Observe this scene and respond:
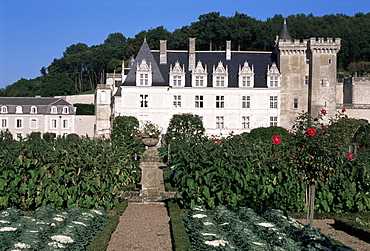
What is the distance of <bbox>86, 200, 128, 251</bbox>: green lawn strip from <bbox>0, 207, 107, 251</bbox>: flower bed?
0.10 m

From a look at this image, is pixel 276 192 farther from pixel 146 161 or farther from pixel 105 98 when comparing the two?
pixel 105 98

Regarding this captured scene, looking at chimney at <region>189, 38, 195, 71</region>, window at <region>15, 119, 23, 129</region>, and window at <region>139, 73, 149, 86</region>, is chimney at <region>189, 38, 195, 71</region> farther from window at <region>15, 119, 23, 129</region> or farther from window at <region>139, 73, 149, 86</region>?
window at <region>15, 119, 23, 129</region>

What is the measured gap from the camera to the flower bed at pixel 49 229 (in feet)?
21.7

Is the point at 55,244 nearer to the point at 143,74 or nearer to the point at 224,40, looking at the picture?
the point at 143,74

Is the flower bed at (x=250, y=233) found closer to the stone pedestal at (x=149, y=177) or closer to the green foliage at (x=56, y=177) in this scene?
the green foliage at (x=56, y=177)

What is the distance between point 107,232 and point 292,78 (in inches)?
1142

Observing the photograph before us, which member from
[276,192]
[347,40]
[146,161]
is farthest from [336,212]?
[347,40]

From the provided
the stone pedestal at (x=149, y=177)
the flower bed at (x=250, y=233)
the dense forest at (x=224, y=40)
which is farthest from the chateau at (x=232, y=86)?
the flower bed at (x=250, y=233)

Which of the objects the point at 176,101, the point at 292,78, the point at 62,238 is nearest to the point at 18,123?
the point at 176,101

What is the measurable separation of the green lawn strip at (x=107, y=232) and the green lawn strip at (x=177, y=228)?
1.11 m

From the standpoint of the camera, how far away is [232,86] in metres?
34.7

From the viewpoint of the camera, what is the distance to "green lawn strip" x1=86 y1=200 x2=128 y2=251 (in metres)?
7.34

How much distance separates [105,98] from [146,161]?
33.0 m

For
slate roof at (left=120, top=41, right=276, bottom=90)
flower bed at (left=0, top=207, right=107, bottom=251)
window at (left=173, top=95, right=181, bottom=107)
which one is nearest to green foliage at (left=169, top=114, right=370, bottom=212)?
flower bed at (left=0, top=207, right=107, bottom=251)
